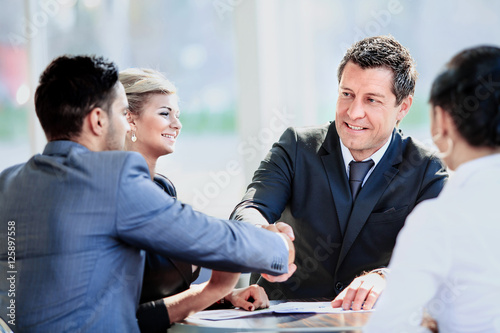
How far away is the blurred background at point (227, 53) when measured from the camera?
3812mm

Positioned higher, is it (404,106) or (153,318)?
(404,106)

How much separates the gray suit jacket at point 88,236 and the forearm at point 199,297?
22 cm

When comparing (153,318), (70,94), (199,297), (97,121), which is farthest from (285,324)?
(70,94)

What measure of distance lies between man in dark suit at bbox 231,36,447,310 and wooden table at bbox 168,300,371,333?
0.60 metres

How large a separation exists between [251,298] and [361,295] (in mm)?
368

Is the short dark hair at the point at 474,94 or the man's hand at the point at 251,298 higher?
the short dark hair at the point at 474,94

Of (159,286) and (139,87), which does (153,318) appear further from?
(139,87)

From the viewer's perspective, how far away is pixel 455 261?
1.19m

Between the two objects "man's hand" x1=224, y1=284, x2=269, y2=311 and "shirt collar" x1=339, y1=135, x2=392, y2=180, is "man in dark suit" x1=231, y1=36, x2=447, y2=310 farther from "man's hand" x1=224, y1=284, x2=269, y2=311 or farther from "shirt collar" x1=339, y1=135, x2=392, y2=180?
"man's hand" x1=224, y1=284, x2=269, y2=311

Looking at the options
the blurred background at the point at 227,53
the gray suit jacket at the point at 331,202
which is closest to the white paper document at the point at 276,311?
the gray suit jacket at the point at 331,202

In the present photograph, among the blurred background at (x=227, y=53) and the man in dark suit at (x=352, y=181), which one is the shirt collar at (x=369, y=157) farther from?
the blurred background at (x=227, y=53)

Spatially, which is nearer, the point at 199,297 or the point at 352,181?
the point at 199,297

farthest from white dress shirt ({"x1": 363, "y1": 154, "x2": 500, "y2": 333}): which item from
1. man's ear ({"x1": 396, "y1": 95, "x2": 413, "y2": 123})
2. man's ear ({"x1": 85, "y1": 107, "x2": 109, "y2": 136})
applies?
man's ear ({"x1": 396, "y1": 95, "x2": 413, "y2": 123})

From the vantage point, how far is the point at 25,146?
15.7 ft
